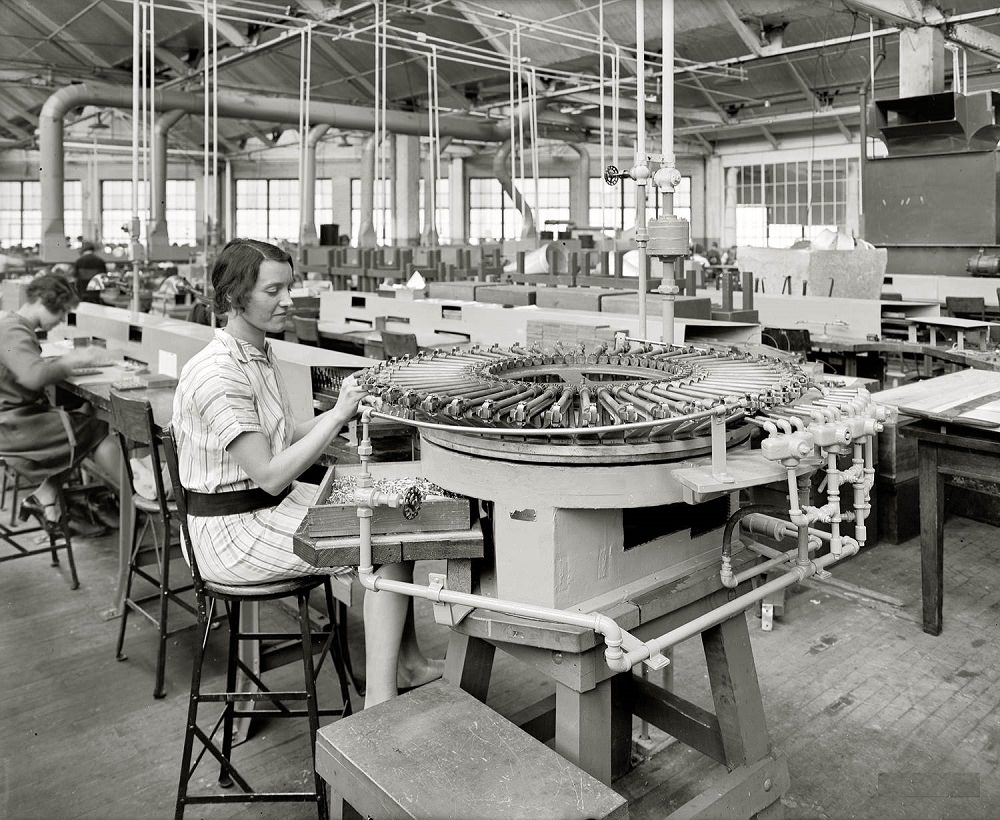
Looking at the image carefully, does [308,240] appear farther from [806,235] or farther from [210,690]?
[806,235]

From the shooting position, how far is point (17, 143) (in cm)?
1566

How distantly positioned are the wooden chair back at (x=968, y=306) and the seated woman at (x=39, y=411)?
16.8 feet

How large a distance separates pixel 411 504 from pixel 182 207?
18.6m

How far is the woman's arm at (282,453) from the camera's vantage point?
1673mm

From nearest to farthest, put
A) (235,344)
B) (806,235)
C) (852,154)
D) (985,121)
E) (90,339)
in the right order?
(235,344) → (90,339) → (985,121) → (852,154) → (806,235)

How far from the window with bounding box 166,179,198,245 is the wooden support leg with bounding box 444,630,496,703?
59.0 ft

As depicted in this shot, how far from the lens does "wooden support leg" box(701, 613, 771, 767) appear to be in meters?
1.62

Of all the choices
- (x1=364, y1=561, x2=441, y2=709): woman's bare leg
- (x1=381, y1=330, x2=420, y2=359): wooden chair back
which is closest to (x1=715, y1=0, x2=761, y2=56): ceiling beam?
(x1=381, y1=330, x2=420, y2=359): wooden chair back

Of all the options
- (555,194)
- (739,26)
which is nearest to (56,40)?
(739,26)

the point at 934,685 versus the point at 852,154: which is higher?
the point at 852,154

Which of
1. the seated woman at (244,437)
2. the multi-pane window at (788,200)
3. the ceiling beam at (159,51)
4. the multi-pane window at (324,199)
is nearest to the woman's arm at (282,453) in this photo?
the seated woman at (244,437)

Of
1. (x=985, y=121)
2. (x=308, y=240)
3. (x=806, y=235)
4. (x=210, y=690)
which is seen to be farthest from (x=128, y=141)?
(x=210, y=690)

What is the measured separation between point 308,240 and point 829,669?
7239mm

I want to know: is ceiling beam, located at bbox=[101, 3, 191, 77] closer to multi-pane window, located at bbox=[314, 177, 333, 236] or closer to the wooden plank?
multi-pane window, located at bbox=[314, 177, 333, 236]
